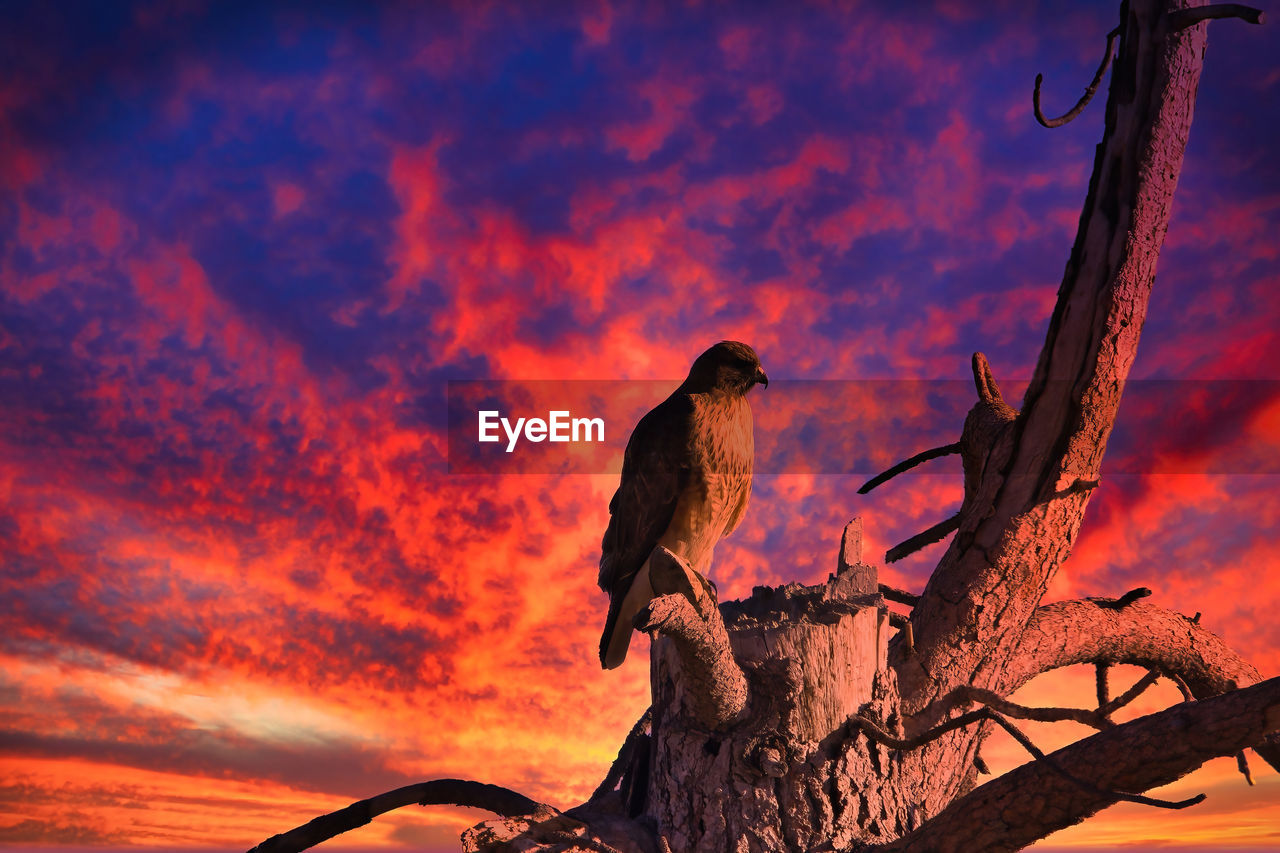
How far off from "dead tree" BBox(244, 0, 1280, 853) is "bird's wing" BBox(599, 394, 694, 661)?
1.63 metres

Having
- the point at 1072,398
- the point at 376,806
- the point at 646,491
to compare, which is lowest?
the point at 376,806

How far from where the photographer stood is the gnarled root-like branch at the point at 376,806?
3.98 metres

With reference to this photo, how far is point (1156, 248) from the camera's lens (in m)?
4.29

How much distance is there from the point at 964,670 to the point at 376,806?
288 cm

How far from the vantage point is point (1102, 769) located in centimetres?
289

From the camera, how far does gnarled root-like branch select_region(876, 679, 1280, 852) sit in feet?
9.05

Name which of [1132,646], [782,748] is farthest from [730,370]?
[782,748]

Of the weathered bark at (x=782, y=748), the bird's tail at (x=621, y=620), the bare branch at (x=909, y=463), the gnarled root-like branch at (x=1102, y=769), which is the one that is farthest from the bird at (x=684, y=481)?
the gnarled root-like branch at (x=1102, y=769)

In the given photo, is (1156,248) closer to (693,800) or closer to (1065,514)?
(1065,514)

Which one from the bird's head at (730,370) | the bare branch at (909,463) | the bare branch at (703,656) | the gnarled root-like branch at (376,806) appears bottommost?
the gnarled root-like branch at (376,806)

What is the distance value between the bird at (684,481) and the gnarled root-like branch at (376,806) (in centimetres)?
199

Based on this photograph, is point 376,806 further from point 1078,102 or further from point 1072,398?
point 1078,102

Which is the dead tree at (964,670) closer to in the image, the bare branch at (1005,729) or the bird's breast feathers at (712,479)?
the bare branch at (1005,729)

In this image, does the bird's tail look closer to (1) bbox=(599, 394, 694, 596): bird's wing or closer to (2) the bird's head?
(1) bbox=(599, 394, 694, 596): bird's wing
